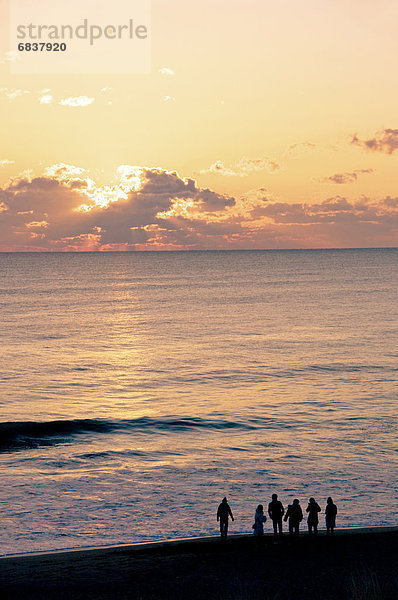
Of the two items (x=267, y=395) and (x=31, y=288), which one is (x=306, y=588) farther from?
(x=31, y=288)

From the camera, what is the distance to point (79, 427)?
144ft

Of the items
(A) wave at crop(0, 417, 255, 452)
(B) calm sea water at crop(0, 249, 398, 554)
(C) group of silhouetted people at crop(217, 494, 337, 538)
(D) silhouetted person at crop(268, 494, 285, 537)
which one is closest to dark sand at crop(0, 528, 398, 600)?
(C) group of silhouetted people at crop(217, 494, 337, 538)

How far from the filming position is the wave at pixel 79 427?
41312mm

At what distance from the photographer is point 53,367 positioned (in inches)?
2596

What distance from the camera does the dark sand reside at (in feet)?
63.8

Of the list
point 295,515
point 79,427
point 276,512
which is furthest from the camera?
Result: point 79,427

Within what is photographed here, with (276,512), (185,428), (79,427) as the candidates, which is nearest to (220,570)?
(276,512)

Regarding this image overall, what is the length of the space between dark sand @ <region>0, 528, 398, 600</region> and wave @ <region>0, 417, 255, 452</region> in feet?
59.5

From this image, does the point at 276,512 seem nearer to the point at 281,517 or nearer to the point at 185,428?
the point at 281,517

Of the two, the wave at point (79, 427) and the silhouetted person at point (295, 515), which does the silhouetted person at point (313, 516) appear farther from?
the wave at point (79, 427)

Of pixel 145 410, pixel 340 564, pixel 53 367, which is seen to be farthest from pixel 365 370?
pixel 340 564

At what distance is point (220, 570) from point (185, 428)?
22.2m

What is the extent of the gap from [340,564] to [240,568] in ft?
10.7

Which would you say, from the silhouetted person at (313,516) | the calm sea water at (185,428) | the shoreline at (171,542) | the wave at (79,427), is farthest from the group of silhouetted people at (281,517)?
the wave at (79,427)
